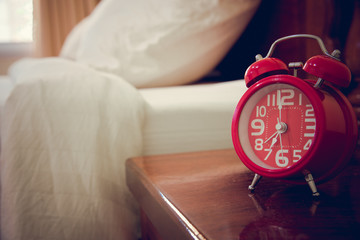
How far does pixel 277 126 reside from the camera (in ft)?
1.30

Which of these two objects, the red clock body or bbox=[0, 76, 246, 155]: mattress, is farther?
bbox=[0, 76, 246, 155]: mattress

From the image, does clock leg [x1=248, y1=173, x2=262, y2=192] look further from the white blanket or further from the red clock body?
the white blanket

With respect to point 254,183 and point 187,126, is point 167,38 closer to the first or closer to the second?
point 187,126

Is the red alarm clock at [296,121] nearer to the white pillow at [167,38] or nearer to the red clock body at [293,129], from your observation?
the red clock body at [293,129]

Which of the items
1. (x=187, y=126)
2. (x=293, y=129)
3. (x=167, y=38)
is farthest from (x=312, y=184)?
(x=167, y=38)

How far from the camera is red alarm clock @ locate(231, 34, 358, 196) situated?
36 centimetres

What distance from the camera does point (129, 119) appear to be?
75 centimetres

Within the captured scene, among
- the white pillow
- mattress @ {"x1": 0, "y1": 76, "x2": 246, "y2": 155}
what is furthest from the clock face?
the white pillow

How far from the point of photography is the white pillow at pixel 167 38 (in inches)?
38.7

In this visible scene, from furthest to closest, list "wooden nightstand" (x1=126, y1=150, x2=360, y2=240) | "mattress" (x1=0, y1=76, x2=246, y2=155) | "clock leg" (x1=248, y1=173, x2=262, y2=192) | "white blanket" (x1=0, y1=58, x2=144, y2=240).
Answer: "mattress" (x1=0, y1=76, x2=246, y2=155)
"white blanket" (x1=0, y1=58, x2=144, y2=240)
"clock leg" (x1=248, y1=173, x2=262, y2=192)
"wooden nightstand" (x1=126, y1=150, x2=360, y2=240)

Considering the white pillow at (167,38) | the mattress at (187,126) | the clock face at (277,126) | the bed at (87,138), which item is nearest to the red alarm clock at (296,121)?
the clock face at (277,126)

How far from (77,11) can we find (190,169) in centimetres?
248

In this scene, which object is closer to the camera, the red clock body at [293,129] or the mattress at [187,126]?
the red clock body at [293,129]

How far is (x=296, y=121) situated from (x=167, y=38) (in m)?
Answer: 0.68
